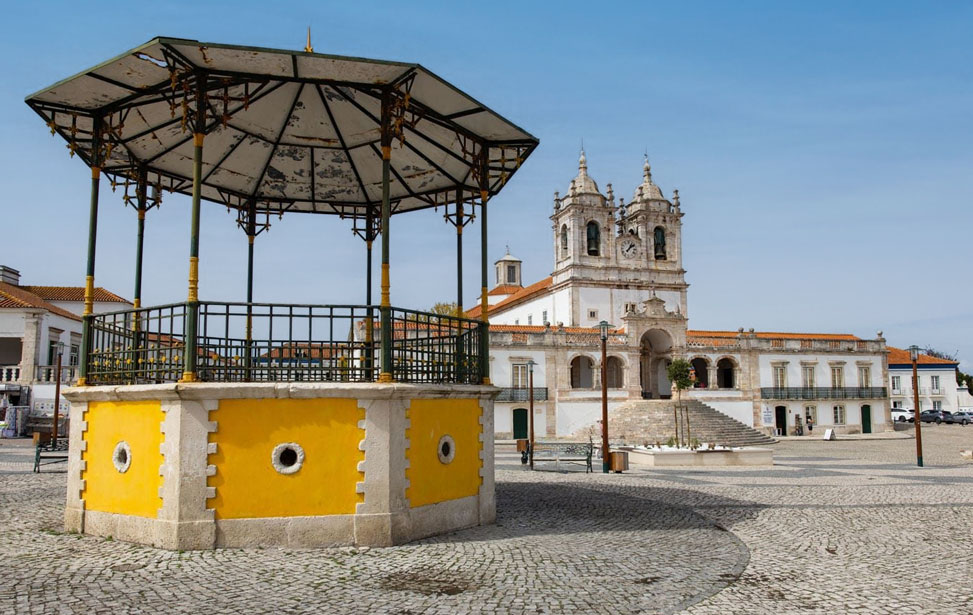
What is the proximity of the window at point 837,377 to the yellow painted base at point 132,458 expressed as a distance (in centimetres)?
5108

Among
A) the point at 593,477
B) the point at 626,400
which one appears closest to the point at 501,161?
the point at 593,477

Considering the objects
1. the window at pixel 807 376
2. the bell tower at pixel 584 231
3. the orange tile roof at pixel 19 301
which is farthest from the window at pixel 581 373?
the orange tile roof at pixel 19 301

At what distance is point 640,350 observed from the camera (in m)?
48.4

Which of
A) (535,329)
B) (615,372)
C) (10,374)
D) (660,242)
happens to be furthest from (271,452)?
(660,242)

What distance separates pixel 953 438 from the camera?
43.0 meters

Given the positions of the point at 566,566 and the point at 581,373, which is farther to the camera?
the point at 581,373

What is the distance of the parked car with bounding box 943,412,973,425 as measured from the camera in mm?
61969

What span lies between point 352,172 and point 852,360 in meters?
48.2

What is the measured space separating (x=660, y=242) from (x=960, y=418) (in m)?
30.1

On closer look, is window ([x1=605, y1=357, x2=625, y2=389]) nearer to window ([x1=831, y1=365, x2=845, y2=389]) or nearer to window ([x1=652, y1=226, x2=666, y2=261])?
window ([x1=652, y1=226, x2=666, y2=261])

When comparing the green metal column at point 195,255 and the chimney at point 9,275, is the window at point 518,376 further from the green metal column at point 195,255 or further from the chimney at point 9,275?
the green metal column at point 195,255

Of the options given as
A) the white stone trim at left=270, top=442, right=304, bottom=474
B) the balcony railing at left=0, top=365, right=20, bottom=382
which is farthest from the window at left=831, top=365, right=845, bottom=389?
the white stone trim at left=270, top=442, right=304, bottom=474

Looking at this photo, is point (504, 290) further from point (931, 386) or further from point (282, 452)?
point (282, 452)

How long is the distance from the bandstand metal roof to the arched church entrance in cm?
3900
